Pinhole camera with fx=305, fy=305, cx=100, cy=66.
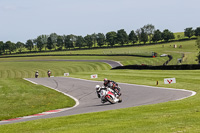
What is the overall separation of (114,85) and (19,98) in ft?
23.5

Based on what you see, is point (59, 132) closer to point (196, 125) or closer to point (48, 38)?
point (196, 125)

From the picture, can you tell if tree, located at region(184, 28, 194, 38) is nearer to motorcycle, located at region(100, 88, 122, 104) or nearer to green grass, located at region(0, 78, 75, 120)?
green grass, located at region(0, 78, 75, 120)

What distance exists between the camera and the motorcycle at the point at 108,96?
1680 centimetres

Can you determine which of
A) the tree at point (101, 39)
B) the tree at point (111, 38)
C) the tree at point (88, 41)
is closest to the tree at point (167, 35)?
the tree at point (111, 38)

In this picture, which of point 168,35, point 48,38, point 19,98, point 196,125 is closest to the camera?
point 196,125

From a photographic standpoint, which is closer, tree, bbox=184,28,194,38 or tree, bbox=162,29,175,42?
tree, bbox=162,29,175,42

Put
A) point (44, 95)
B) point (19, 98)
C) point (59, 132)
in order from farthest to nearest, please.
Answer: point (44, 95), point (19, 98), point (59, 132)

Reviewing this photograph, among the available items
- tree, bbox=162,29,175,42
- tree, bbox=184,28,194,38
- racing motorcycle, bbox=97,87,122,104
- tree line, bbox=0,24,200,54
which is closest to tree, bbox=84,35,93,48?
tree line, bbox=0,24,200,54

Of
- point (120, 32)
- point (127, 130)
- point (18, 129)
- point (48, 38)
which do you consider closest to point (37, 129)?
point (18, 129)

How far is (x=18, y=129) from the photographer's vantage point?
10102mm

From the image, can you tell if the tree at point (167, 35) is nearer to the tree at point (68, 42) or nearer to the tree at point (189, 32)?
the tree at point (189, 32)

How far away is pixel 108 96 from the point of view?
16.8 metres

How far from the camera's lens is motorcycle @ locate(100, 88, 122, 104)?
661 inches

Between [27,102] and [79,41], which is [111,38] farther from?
[27,102]
